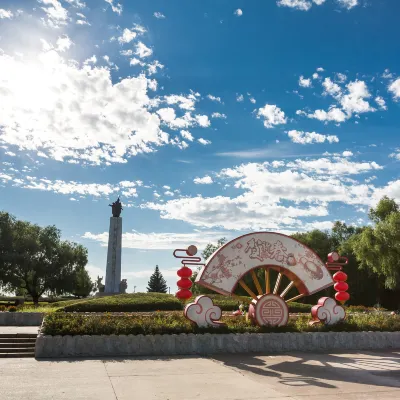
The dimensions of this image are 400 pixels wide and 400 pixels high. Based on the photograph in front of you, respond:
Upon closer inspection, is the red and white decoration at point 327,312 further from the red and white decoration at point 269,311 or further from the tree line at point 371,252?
the tree line at point 371,252

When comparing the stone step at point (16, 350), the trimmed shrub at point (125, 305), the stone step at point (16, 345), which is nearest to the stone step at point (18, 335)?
the stone step at point (16, 345)

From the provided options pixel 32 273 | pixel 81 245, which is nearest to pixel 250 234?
pixel 32 273

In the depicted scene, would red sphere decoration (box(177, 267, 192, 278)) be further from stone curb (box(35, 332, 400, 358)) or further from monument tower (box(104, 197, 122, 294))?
monument tower (box(104, 197, 122, 294))

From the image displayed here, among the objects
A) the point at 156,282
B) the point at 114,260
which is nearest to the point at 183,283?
the point at 114,260

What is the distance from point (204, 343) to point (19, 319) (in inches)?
439

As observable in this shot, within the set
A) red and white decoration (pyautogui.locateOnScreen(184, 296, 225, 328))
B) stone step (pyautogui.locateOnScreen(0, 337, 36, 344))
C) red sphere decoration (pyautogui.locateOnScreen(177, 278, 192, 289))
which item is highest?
red sphere decoration (pyautogui.locateOnScreen(177, 278, 192, 289))

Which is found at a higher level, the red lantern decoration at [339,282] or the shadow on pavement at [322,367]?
the red lantern decoration at [339,282]

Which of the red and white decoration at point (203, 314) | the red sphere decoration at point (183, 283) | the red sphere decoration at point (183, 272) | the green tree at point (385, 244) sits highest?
the green tree at point (385, 244)

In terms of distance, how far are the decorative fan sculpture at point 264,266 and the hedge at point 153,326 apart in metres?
0.60

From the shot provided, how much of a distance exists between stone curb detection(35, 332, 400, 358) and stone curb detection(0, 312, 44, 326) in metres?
9.06

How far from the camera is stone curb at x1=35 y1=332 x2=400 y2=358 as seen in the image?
11.0 metres

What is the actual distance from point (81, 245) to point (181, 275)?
121ft

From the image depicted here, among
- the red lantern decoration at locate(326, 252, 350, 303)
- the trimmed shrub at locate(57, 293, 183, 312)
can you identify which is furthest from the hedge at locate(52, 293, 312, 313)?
the red lantern decoration at locate(326, 252, 350, 303)

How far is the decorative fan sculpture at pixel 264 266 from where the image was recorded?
1327 centimetres
